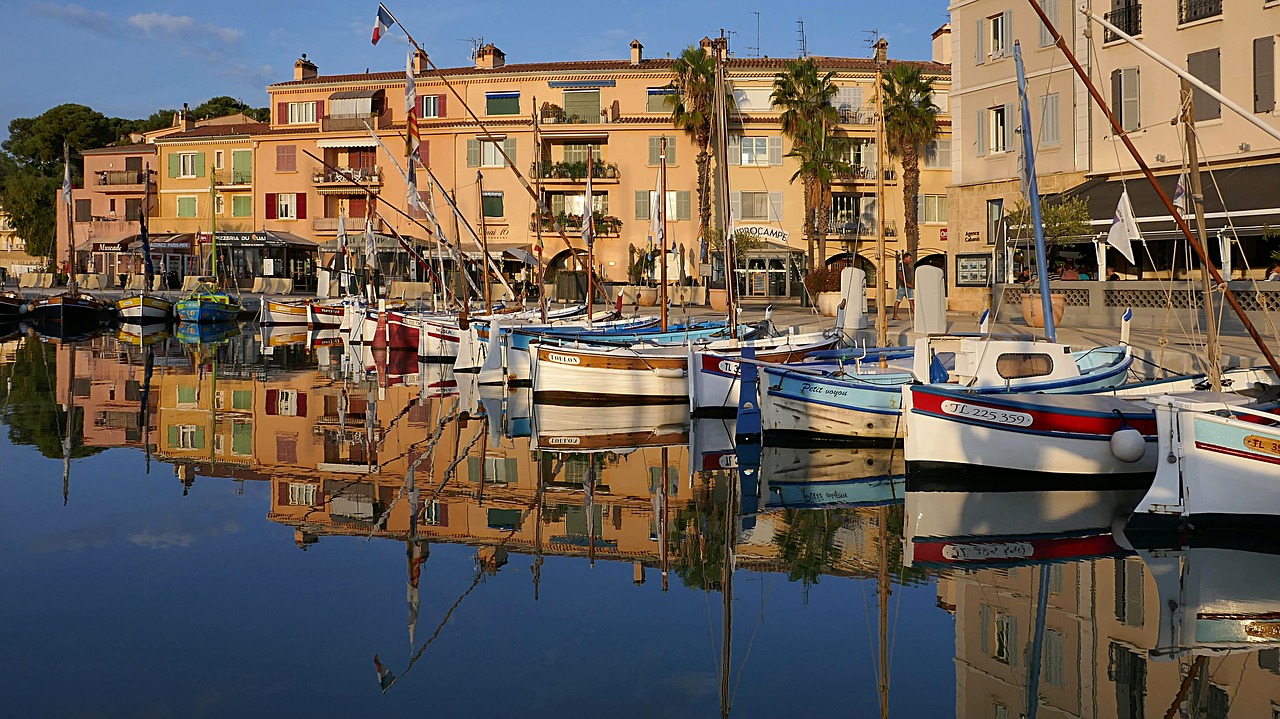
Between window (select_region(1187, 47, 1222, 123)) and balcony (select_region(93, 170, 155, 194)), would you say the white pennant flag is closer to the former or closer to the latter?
window (select_region(1187, 47, 1222, 123))

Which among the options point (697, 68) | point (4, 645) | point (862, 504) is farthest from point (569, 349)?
point (697, 68)

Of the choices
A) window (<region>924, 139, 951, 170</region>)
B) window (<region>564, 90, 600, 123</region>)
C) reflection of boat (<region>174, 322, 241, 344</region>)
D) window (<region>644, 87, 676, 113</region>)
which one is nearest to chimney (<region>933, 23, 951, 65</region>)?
window (<region>924, 139, 951, 170</region>)

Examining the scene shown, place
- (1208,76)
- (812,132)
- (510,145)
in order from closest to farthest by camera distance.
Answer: (1208,76) < (812,132) < (510,145)

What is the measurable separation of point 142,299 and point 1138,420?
52.4 meters

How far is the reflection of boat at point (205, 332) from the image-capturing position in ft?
157

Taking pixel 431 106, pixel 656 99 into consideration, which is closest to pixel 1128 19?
pixel 656 99

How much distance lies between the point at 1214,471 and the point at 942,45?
5544 cm

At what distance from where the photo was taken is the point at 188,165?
75500 millimetres

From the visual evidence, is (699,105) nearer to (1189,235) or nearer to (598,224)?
(598,224)

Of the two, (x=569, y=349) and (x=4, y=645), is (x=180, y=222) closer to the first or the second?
(x=569, y=349)

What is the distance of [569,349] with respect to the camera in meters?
25.7

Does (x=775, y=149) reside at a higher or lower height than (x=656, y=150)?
lower

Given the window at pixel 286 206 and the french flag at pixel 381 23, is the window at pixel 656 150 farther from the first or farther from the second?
the french flag at pixel 381 23

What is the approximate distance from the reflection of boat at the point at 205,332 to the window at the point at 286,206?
12.5 meters
